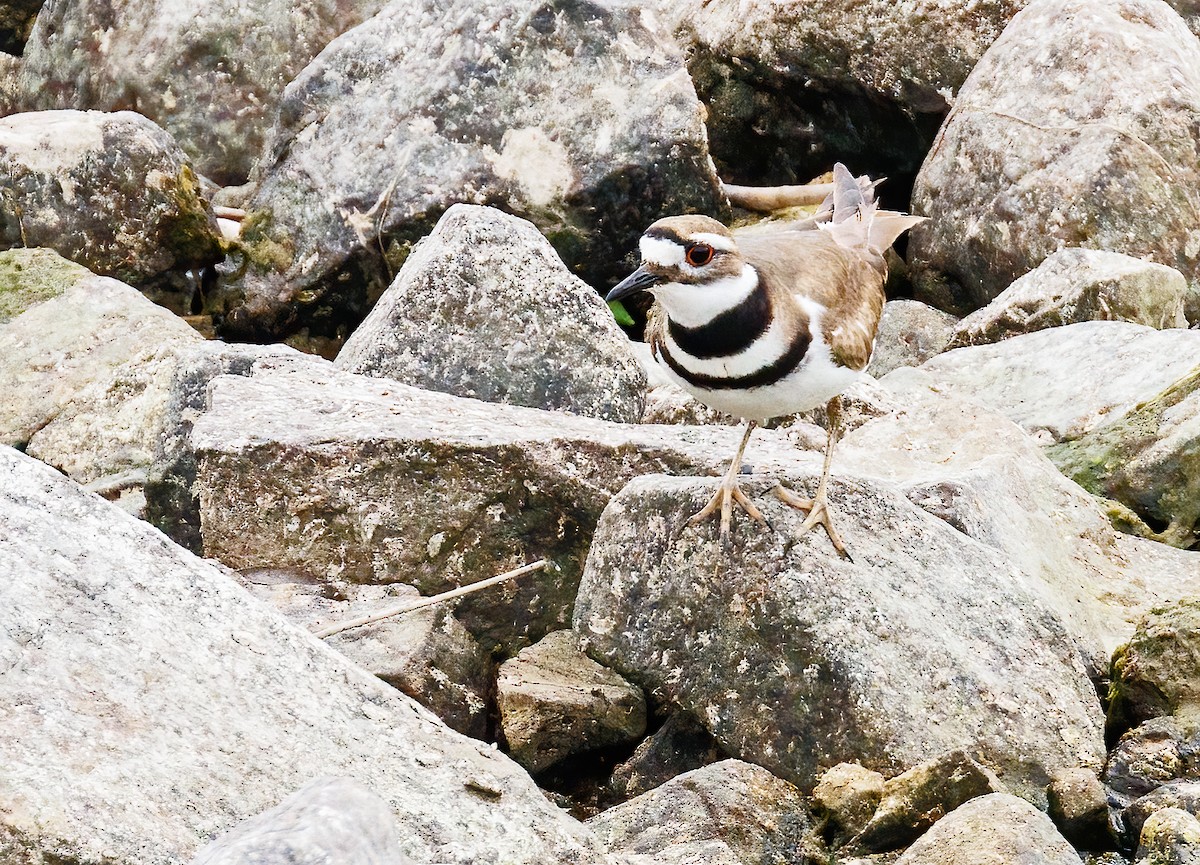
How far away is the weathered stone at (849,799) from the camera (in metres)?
4.74

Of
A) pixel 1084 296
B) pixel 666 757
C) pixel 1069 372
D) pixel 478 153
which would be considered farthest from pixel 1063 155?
pixel 666 757

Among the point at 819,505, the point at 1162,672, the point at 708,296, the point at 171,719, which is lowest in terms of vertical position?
the point at 1162,672

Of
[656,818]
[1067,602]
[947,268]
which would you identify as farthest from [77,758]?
Result: [947,268]

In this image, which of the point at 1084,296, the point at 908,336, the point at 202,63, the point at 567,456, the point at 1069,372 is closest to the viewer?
the point at 567,456

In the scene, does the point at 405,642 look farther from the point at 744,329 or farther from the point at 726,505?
the point at 744,329

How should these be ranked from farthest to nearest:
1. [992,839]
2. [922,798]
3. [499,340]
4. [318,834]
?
[499,340]
[922,798]
[992,839]
[318,834]

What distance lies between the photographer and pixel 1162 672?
5.43 meters

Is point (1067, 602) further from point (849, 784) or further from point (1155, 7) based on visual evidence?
point (1155, 7)

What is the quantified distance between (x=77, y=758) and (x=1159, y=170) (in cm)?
777

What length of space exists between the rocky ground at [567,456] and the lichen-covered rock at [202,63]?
0.10 feet

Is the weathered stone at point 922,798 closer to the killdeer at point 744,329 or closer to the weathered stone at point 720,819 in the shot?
the weathered stone at point 720,819

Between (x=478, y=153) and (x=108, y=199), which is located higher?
(x=478, y=153)

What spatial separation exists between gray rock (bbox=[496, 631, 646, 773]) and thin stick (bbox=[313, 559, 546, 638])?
0.35 m

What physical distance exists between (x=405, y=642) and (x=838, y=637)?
Answer: 5.10 ft
